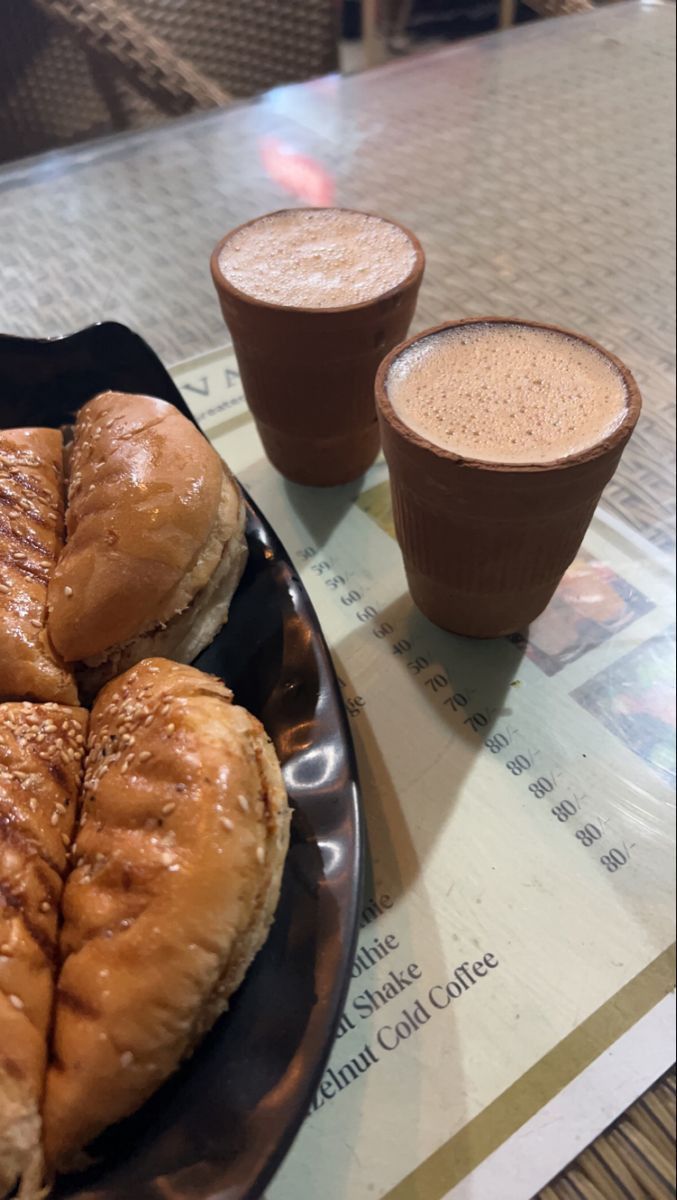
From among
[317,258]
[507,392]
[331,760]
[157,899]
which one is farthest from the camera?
[317,258]

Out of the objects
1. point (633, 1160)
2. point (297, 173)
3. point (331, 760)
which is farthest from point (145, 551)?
point (297, 173)

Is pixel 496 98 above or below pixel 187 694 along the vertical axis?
above

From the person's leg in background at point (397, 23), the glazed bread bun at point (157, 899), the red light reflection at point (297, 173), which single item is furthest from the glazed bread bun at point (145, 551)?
the person's leg in background at point (397, 23)

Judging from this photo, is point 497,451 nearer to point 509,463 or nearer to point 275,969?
point 509,463

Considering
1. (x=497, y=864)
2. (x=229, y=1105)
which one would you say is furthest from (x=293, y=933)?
(x=497, y=864)

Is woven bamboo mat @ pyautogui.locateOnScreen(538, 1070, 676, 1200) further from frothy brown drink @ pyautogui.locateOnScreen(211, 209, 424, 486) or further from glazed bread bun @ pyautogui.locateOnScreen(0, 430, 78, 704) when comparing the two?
frothy brown drink @ pyautogui.locateOnScreen(211, 209, 424, 486)

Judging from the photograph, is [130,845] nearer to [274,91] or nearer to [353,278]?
[353,278]
